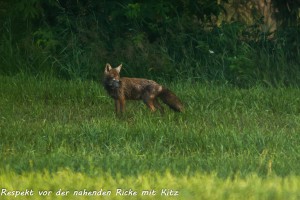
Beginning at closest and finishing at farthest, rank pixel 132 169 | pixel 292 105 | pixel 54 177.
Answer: pixel 54 177 → pixel 132 169 → pixel 292 105

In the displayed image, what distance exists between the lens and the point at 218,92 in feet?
46.3

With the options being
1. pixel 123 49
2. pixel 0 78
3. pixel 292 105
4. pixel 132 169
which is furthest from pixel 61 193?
pixel 123 49

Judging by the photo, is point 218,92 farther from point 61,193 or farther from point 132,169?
point 61,193

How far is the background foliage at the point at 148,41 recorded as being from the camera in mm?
15609

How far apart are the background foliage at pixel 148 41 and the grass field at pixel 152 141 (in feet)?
2.48

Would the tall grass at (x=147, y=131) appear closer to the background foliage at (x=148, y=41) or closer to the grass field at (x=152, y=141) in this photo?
the grass field at (x=152, y=141)

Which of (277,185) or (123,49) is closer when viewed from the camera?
(277,185)

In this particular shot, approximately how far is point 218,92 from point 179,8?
3.12 m

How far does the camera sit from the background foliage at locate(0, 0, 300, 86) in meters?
15.6

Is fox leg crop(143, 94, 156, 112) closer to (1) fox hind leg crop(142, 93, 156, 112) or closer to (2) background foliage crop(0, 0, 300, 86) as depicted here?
(1) fox hind leg crop(142, 93, 156, 112)

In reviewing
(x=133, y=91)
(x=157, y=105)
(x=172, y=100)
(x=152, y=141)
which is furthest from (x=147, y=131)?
(x=157, y=105)

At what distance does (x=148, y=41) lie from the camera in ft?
53.2

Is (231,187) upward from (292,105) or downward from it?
upward

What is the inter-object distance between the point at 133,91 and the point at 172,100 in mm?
569
